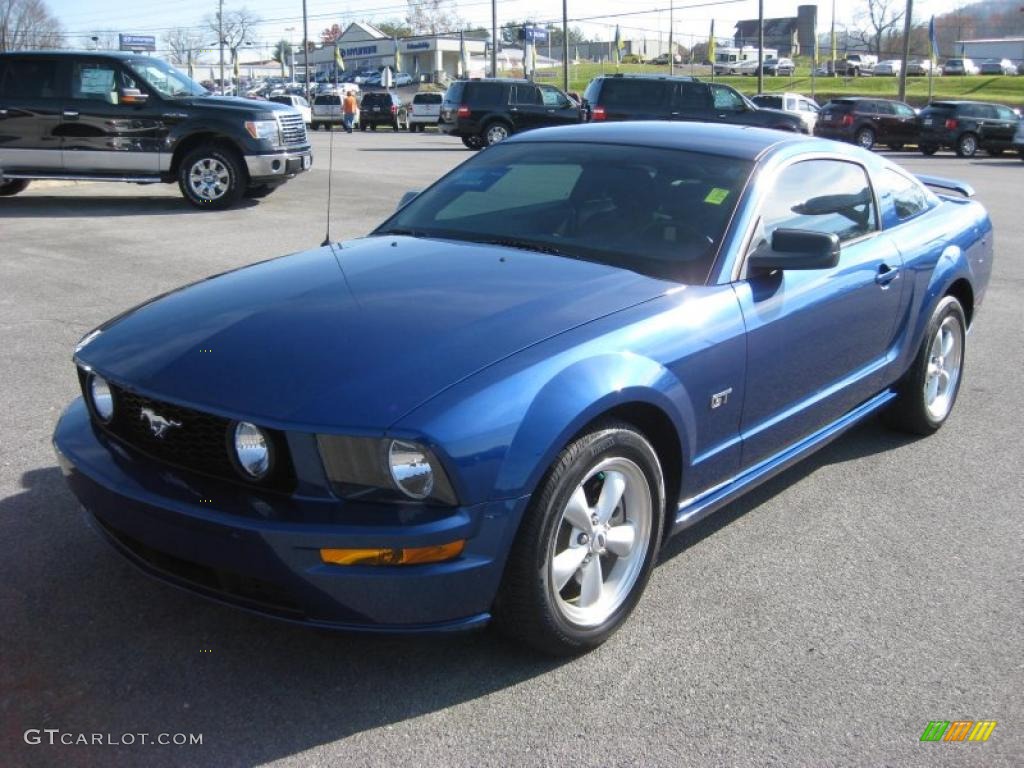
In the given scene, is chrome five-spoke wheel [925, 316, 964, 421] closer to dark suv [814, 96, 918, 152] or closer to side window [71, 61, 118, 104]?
side window [71, 61, 118, 104]

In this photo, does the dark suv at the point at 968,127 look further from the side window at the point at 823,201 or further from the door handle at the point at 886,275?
the door handle at the point at 886,275

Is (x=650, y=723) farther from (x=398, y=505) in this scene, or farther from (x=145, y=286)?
(x=145, y=286)

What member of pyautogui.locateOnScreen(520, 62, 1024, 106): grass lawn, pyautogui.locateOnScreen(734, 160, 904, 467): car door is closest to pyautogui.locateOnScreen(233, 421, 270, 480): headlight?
pyautogui.locateOnScreen(734, 160, 904, 467): car door

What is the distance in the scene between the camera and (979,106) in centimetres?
2872

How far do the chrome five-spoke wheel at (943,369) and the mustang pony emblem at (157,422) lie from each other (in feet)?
12.0

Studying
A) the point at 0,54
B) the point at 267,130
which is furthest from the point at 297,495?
the point at 0,54

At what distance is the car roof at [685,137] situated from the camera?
4.17m

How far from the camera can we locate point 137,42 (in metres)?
94.0

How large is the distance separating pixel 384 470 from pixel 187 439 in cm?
65

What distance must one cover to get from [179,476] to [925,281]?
3.56 meters

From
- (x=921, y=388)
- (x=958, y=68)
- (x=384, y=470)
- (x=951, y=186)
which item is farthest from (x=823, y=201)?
(x=958, y=68)

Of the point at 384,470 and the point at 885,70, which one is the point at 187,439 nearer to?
the point at 384,470

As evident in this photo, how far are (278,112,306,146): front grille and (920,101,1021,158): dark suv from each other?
21.2 m

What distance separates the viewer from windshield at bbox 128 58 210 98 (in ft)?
41.7
